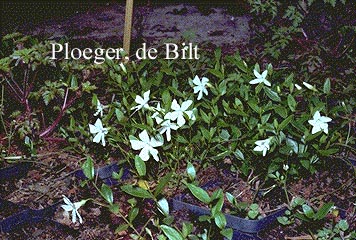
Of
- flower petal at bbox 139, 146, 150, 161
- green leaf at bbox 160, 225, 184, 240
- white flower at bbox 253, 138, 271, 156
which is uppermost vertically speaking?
flower petal at bbox 139, 146, 150, 161

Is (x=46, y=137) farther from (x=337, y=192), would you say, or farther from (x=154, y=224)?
(x=337, y=192)

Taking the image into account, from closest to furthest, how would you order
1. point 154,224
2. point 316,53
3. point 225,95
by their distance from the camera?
point 154,224 → point 225,95 → point 316,53

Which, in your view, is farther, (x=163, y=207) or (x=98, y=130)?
(x=98, y=130)

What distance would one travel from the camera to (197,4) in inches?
233

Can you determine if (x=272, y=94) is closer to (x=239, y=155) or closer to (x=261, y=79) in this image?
(x=261, y=79)

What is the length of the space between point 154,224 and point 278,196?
688 mm

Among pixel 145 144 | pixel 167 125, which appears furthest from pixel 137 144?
pixel 167 125

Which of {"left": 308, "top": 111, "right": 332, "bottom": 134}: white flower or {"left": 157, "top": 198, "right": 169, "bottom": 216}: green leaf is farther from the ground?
{"left": 308, "top": 111, "right": 332, "bottom": 134}: white flower

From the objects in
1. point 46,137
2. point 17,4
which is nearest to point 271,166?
point 46,137

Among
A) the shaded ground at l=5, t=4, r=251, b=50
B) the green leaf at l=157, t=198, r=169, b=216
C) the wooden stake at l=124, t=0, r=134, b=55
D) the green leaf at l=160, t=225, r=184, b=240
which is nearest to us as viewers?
the green leaf at l=160, t=225, r=184, b=240

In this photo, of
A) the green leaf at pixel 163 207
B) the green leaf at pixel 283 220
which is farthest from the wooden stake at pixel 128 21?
the green leaf at pixel 283 220

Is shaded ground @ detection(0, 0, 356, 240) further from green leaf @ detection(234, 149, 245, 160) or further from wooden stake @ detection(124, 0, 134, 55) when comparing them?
wooden stake @ detection(124, 0, 134, 55)

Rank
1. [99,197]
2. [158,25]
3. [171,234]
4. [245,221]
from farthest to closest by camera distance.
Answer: [158,25] → [99,197] → [245,221] → [171,234]

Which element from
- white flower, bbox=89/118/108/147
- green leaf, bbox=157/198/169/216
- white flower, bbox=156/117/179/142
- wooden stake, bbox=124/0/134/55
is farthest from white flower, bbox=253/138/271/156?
wooden stake, bbox=124/0/134/55
